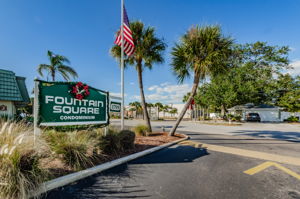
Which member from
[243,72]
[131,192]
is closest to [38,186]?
[131,192]

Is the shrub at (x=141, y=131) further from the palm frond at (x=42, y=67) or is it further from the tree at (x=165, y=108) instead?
the tree at (x=165, y=108)

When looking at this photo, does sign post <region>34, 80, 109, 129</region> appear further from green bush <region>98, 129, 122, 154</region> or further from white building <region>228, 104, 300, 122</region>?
white building <region>228, 104, 300, 122</region>

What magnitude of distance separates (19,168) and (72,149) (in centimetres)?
112

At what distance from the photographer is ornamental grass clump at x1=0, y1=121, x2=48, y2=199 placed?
218cm

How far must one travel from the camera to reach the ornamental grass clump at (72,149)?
341 cm

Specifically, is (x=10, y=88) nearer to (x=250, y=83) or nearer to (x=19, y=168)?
(x=19, y=168)

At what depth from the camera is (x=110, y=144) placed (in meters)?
4.66

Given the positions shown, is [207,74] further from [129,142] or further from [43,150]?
[43,150]

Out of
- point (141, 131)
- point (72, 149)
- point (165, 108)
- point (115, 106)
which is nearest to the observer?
point (72, 149)

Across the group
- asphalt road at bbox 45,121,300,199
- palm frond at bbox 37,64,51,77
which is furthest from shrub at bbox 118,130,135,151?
palm frond at bbox 37,64,51,77

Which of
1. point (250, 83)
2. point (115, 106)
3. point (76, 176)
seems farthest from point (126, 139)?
point (250, 83)

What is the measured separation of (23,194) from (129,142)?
335cm

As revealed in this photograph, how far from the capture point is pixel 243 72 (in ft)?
91.4

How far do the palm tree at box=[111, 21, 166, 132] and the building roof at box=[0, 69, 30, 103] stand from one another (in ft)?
25.2
